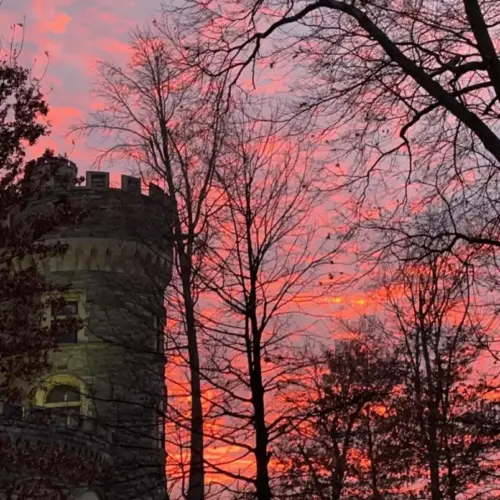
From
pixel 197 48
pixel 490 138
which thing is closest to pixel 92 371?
pixel 197 48

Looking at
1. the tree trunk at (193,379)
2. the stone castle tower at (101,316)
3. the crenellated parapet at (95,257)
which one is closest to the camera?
the tree trunk at (193,379)

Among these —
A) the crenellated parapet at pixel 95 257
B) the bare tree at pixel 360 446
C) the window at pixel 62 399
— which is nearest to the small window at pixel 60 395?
the window at pixel 62 399

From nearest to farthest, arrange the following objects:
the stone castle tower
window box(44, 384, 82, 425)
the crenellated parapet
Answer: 1. the stone castle tower
2. window box(44, 384, 82, 425)
3. the crenellated parapet

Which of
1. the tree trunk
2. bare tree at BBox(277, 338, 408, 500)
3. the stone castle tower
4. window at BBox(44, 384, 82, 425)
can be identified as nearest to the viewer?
the tree trunk

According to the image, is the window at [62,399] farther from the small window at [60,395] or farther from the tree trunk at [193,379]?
the tree trunk at [193,379]

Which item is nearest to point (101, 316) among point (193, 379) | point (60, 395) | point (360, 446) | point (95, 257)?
point (95, 257)

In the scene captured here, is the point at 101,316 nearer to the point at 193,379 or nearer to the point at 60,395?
the point at 60,395

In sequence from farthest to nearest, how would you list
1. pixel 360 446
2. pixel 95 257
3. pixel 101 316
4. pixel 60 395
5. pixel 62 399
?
1. pixel 95 257
2. pixel 101 316
3. pixel 60 395
4. pixel 62 399
5. pixel 360 446

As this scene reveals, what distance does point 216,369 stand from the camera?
1105 centimetres

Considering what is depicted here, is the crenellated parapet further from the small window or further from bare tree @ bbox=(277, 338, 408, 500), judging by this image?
bare tree @ bbox=(277, 338, 408, 500)

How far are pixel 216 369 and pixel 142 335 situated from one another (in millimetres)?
18066

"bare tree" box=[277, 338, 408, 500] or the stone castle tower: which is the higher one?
the stone castle tower

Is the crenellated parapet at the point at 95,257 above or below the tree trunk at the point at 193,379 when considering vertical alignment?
above

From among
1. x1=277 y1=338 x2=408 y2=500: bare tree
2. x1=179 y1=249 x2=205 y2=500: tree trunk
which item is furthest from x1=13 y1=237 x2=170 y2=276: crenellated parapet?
x1=179 y1=249 x2=205 y2=500: tree trunk
